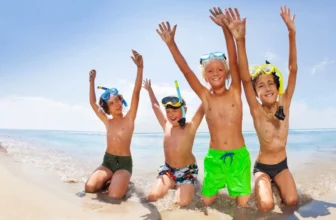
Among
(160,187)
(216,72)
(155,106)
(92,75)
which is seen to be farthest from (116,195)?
(92,75)

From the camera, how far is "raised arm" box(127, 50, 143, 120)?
5305 mm

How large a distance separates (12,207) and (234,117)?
301 centimetres

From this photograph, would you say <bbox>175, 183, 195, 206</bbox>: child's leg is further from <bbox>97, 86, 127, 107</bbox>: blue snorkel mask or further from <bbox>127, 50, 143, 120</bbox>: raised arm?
<bbox>97, 86, 127, 107</bbox>: blue snorkel mask

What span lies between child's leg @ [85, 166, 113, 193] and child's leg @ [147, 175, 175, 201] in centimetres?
100

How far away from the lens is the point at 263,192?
4254mm

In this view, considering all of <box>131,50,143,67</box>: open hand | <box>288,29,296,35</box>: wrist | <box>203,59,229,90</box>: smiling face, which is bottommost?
<box>203,59,229,90</box>: smiling face

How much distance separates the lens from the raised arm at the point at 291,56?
4.54 meters

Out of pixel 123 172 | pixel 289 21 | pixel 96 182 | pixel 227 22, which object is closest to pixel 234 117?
pixel 227 22

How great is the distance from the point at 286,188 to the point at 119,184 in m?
2.60

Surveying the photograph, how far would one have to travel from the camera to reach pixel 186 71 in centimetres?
452

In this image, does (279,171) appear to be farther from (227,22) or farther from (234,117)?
(227,22)

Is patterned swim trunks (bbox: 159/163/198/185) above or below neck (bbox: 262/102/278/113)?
below

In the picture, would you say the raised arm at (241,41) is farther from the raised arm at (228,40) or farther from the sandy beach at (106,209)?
the sandy beach at (106,209)

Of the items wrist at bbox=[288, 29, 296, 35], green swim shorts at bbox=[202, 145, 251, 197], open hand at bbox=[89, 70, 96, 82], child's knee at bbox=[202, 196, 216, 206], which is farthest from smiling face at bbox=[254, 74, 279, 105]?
open hand at bbox=[89, 70, 96, 82]
